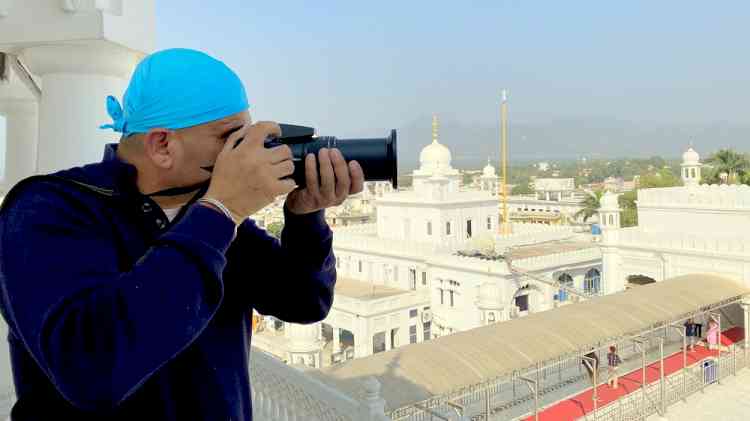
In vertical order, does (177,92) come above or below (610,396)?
above

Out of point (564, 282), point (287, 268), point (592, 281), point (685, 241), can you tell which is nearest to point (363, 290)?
point (564, 282)

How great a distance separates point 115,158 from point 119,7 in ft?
5.38

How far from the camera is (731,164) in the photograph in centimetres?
3616

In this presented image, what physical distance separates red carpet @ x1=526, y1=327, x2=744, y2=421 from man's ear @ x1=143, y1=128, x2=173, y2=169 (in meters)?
8.82

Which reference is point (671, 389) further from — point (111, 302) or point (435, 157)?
point (435, 157)

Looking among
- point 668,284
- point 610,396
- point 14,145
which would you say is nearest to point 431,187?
point 668,284

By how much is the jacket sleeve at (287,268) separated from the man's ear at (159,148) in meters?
0.27

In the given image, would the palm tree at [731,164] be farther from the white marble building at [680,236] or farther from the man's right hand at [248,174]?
the man's right hand at [248,174]

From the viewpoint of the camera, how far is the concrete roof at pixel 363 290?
2123 cm

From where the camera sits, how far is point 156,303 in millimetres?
696

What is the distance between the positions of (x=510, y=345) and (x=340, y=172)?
23.7 feet

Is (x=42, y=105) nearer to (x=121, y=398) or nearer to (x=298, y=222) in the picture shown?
(x=298, y=222)

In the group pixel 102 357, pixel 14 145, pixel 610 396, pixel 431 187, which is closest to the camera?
pixel 102 357

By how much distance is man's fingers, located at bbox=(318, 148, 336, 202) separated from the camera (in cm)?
92
